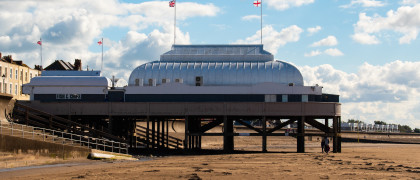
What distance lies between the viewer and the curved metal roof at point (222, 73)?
188 feet

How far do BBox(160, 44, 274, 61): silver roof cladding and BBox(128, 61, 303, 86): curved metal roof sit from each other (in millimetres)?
1377

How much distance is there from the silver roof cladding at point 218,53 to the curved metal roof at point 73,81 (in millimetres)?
8181

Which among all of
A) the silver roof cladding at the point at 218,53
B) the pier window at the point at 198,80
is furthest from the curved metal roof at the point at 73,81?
the pier window at the point at 198,80

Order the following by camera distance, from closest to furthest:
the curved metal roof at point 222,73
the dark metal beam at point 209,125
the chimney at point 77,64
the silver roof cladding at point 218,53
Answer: the dark metal beam at point 209,125 → the curved metal roof at point 222,73 → the silver roof cladding at point 218,53 → the chimney at point 77,64

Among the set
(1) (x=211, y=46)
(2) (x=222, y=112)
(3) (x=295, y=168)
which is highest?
(1) (x=211, y=46)

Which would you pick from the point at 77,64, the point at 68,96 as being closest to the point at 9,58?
the point at 77,64

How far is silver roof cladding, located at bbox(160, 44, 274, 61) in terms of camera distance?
60.8 metres

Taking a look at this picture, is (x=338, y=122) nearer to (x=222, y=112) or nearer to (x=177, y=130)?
(x=222, y=112)

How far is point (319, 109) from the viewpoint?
52.4m

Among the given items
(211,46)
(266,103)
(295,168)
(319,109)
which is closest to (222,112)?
(266,103)

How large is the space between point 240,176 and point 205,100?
2759 cm

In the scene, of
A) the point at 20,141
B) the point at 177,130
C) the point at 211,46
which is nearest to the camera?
the point at 20,141

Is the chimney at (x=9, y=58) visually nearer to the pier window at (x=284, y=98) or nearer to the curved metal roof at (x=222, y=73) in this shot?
the curved metal roof at (x=222, y=73)

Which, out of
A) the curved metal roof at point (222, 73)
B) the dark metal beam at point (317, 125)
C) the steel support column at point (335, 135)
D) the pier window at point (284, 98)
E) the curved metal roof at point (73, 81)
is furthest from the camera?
the curved metal roof at point (222, 73)
